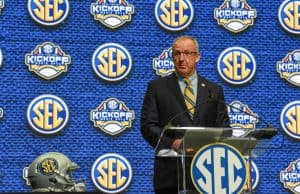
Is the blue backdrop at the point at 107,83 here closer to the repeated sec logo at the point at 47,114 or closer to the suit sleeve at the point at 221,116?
the repeated sec logo at the point at 47,114

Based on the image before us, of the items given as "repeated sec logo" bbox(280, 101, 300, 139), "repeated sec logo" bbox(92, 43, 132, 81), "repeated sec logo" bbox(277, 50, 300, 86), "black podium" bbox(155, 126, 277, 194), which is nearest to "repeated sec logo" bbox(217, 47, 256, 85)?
"repeated sec logo" bbox(277, 50, 300, 86)

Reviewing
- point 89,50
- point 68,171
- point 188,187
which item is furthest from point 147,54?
point 188,187

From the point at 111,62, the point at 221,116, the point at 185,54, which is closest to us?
the point at 185,54

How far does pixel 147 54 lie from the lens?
388 cm

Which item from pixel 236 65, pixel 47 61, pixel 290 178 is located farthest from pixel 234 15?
pixel 47 61

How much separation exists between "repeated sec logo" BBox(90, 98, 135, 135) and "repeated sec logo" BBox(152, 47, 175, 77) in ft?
0.79

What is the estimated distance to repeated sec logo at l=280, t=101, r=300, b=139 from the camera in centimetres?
394

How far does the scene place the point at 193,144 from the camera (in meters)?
2.25

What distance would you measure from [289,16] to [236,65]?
1.23 feet

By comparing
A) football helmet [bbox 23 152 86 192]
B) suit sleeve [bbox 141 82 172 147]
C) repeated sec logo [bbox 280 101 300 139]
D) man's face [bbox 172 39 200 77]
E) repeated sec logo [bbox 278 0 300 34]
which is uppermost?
repeated sec logo [bbox 278 0 300 34]

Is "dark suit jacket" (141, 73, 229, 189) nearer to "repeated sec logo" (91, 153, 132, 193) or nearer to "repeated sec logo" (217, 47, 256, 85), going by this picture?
"repeated sec logo" (91, 153, 132, 193)

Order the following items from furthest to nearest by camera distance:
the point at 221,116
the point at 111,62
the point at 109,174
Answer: the point at 111,62 → the point at 109,174 → the point at 221,116

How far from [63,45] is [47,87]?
0.72 ft

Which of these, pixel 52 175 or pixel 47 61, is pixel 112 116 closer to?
pixel 47 61
